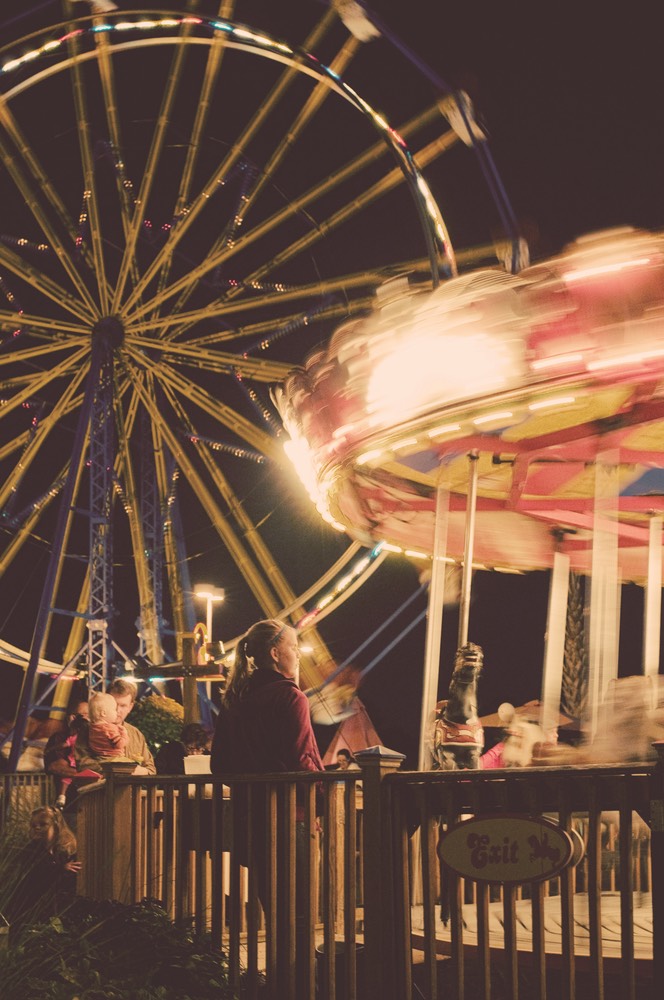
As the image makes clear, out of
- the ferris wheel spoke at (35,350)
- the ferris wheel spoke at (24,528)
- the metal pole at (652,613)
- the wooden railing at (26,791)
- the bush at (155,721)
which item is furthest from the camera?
the ferris wheel spoke at (24,528)

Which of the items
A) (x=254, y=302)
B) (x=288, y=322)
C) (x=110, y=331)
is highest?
(x=254, y=302)

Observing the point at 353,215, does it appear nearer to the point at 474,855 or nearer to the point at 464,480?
the point at 464,480

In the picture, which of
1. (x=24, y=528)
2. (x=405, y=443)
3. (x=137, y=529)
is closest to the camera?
(x=405, y=443)

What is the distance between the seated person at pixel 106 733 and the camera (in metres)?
8.70

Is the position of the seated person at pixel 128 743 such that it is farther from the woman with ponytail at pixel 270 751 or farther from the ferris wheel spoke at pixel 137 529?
the ferris wheel spoke at pixel 137 529

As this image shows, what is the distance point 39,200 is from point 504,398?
1288 centimetres

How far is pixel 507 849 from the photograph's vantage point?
401 cm

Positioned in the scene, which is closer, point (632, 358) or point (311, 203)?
point (632, 358)

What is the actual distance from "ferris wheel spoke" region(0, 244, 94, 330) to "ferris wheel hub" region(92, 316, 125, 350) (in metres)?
0.45

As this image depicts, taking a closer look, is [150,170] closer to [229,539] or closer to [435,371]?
[229,539]

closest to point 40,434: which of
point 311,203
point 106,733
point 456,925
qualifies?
point 311,203

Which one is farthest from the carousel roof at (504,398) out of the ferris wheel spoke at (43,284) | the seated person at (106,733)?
the ferris wheel spoke at (43,284)

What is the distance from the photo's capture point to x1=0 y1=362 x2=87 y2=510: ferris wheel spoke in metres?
17.9

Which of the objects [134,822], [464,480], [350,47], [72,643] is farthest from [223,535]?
[134,822]
